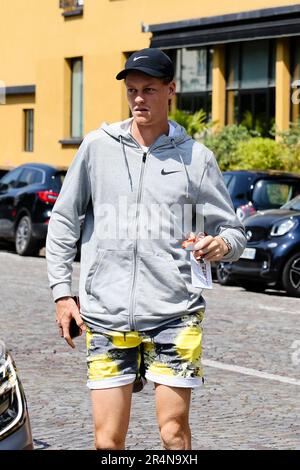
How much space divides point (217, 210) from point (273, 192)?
13.9 metres

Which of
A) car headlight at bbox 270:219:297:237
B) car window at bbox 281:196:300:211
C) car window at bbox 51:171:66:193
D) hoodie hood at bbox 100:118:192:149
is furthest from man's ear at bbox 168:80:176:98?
car window at bbox 51:171:66:193

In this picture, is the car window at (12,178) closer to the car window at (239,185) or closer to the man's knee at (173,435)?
the car window at (239,185)

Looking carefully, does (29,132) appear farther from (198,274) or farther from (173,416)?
(173,416)

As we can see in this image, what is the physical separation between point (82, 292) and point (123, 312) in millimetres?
237

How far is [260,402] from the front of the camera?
8.75 metres

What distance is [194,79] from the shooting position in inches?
1278

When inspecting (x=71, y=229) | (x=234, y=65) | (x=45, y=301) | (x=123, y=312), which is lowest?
(x=45, y=301)

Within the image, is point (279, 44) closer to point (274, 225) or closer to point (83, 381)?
point (274, 225)

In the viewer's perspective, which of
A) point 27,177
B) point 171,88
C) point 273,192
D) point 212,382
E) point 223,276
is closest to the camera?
point 171,88

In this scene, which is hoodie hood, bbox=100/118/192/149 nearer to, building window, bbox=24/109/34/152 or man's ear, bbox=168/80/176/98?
man's ear, bbox=168/80/176/98

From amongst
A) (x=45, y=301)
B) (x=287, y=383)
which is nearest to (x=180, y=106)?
(x=45, y=301)

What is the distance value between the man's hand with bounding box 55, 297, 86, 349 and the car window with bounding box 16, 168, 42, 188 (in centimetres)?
1834

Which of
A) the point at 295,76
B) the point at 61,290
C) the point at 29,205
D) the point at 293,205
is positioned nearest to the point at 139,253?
the point at 61,290

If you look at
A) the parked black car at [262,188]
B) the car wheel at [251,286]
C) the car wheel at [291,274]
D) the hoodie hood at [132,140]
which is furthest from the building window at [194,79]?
the hoodie hood at [132,140]
